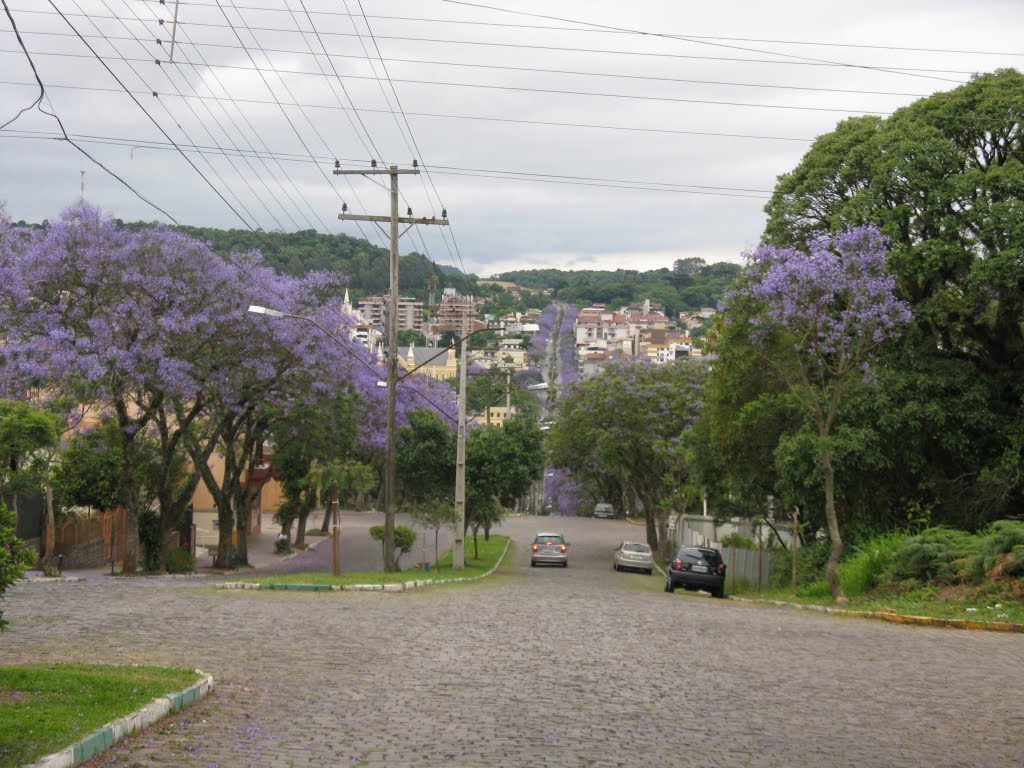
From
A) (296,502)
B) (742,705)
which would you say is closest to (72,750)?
(742,705)

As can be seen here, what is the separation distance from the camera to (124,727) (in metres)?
8.73

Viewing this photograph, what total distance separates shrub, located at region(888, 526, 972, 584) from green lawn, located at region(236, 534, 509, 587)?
11.0 metres

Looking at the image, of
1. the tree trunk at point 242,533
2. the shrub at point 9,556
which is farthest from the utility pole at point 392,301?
the shrub at point 9,556

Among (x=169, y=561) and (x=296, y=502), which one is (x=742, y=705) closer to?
(x=169, y=561)

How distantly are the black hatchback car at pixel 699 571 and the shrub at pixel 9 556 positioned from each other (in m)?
24.2

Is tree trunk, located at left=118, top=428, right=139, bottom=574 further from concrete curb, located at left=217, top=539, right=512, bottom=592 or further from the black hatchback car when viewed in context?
the black hatchback car

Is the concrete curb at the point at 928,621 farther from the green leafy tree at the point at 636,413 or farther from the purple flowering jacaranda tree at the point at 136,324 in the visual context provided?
the green leafy tree at the point at 636,413

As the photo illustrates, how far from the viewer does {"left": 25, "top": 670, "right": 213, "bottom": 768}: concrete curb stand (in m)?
7.55

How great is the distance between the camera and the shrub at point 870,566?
25.5 meters

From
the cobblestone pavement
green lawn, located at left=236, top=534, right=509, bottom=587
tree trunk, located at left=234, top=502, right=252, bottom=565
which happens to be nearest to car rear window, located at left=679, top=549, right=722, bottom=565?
green lawn, located at left=236, top=534, right=509, bottom=587

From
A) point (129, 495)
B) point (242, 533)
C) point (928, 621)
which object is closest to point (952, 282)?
point (928, 621)

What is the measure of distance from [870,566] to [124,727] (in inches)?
799

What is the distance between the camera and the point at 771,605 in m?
26.5

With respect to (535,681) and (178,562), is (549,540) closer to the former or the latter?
(178,562)
